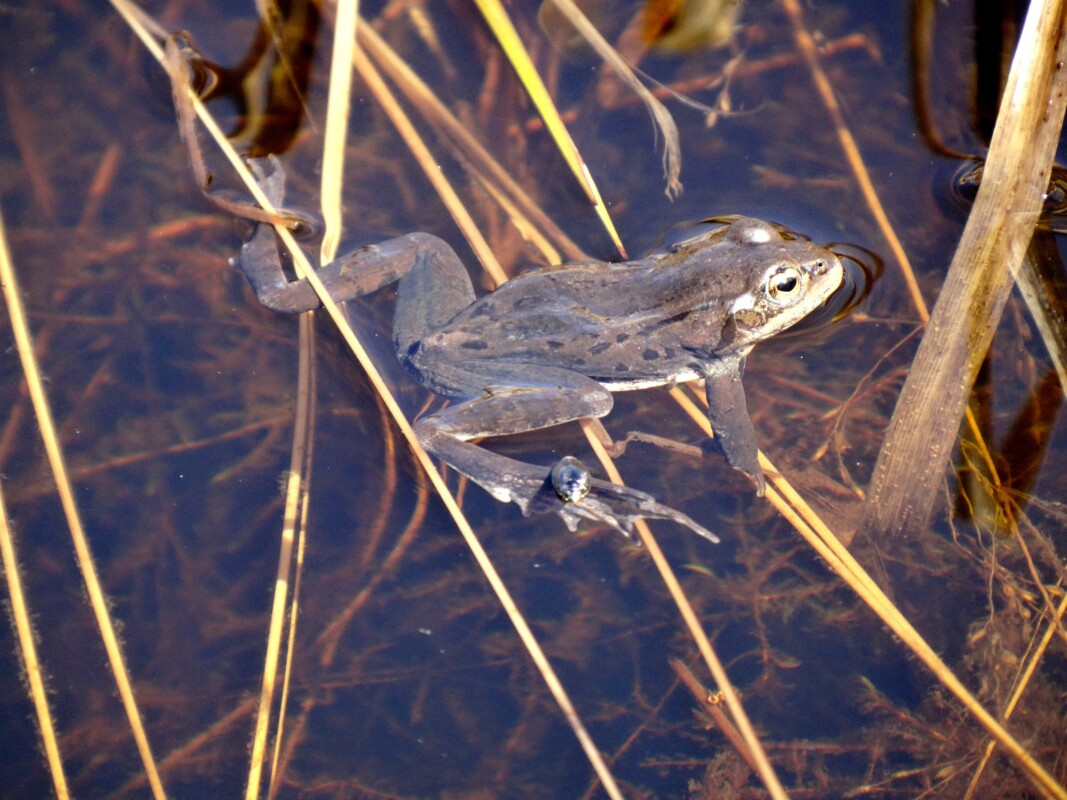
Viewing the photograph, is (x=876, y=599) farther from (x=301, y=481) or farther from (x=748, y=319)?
(x=301, y=481)

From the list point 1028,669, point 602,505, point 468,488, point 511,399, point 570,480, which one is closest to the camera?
point 570,480

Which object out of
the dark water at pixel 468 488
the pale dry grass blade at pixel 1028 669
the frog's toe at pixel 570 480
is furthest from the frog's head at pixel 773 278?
the pale dry grass blade at pixel 1028 669

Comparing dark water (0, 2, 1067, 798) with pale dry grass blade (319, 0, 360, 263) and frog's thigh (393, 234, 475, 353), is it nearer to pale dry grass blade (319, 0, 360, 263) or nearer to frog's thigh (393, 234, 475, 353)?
pale dry grass blade (319, 0, 360, 263)

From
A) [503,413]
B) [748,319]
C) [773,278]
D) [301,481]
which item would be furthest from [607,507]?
[301,481]

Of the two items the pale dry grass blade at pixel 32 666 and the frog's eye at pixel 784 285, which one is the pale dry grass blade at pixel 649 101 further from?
the pale dry grass blade at pixel 32 666

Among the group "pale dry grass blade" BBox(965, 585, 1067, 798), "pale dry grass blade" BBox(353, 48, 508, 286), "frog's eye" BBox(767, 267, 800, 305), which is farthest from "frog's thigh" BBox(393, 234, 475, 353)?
"pale dry grass blade" BBox(965, 585, 1067, 798)

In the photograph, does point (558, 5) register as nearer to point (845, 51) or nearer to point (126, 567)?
point (845, 51)

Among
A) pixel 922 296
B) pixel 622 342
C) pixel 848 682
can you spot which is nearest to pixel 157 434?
pixel 622 342
